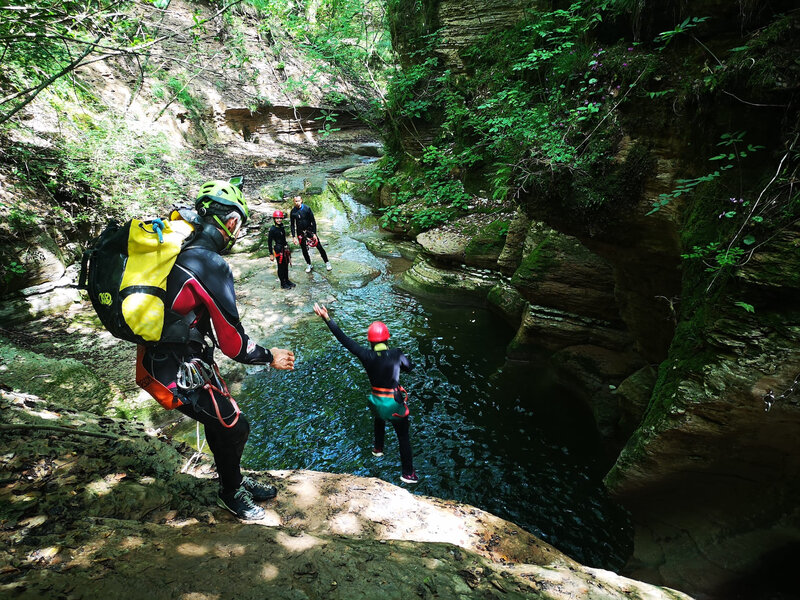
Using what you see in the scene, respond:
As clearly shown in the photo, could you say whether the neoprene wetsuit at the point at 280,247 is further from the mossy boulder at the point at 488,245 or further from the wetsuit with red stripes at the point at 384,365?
the wetsuit with red stripes at the point at 384,365

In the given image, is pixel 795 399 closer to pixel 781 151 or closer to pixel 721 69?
pixel 781 151

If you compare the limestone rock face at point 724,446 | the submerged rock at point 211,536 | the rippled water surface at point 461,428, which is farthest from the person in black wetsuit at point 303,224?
the limestone rock face at point 724,446

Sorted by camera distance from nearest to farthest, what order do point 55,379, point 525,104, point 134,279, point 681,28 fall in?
point 134,279, point 681,28, point 55,379, point 525,104

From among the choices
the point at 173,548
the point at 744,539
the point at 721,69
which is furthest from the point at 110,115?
the point at 744,539

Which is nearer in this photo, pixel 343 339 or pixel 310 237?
pixel 343 339

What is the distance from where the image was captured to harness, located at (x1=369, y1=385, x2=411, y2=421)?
443 centimetres

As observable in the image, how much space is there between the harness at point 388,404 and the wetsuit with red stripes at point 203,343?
A: 1.91 meters

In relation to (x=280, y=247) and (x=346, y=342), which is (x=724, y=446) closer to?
(x=346, y=342)

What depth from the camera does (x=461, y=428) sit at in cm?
570

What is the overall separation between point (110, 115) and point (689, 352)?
1350cm

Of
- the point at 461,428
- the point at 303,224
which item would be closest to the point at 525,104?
the point at 461,428

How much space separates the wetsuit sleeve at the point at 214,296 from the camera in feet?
8.00

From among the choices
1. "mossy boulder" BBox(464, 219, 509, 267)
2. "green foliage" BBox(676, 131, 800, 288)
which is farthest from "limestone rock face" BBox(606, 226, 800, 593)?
"mossy boulder" BBox(464, 219, 509, 267)

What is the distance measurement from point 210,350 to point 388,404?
7.33 ft
